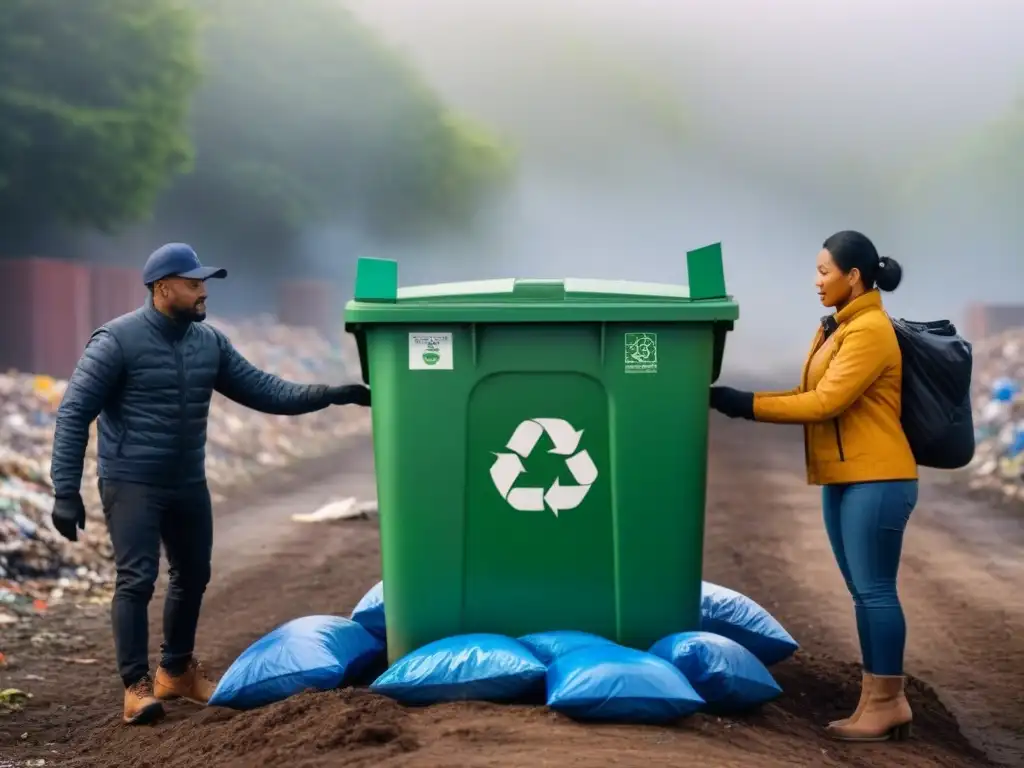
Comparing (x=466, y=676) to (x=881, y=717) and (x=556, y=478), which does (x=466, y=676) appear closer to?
(x=556, y=478)

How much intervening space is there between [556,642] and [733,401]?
0.97 metres

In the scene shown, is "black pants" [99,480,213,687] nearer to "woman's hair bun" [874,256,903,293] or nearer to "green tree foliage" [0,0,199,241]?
"woman's hair bun" [874,256,903,293]

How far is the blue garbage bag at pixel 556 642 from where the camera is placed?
4.36 meters

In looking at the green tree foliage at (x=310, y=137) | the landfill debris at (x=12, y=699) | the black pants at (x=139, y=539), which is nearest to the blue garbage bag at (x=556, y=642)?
the black pants at (x=139, y=539)

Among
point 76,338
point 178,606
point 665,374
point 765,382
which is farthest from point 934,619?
point 765,382

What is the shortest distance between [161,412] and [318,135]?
2776cm

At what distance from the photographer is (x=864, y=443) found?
14.4ft

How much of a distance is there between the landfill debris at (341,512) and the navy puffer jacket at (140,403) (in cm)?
511

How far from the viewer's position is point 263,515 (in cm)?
1059

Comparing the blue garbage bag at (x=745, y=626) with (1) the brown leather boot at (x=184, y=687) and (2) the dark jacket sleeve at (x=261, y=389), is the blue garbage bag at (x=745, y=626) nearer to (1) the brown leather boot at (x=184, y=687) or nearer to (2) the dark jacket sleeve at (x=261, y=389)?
(2) the dark jacket sleeve at (x=261, y=389)

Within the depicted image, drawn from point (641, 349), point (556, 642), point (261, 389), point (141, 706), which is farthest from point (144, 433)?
point (641, 349)

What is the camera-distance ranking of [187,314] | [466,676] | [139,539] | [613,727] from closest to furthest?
[613,727] < [466,676] < [139,539] < [187,314]

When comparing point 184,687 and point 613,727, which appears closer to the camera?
point 613,727

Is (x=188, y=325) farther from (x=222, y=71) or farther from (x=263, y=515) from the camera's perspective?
(x=222, y=71)
